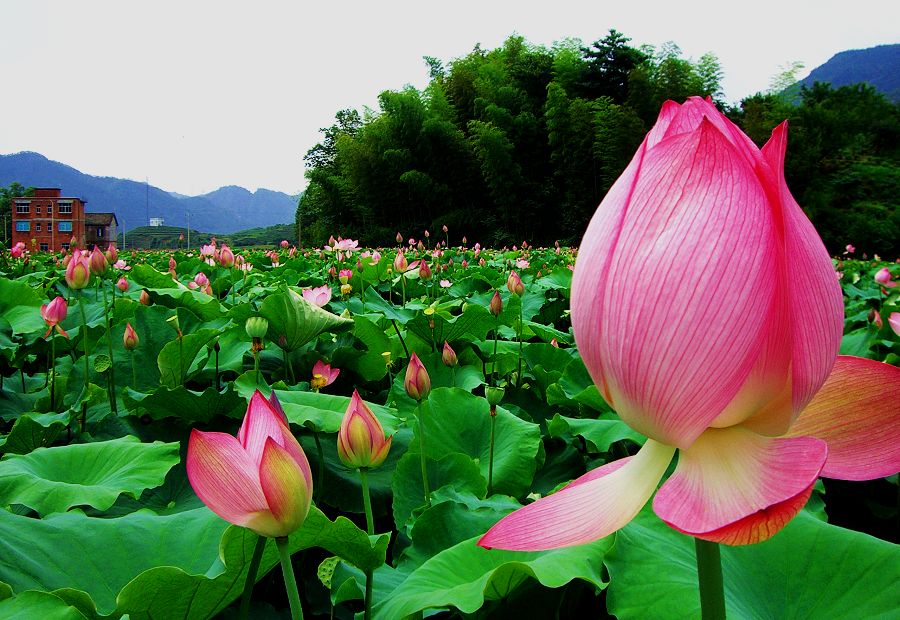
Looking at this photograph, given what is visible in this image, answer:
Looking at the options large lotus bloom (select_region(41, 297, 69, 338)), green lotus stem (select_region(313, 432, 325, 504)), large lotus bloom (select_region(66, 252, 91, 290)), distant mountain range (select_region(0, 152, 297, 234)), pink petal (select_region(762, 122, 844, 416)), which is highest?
distant mountain range (select_region(0, 152, 297, 234))

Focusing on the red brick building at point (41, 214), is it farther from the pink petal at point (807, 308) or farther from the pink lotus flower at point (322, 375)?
the pink petal at point (807, 308)

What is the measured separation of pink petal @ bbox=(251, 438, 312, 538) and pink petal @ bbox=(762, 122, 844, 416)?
290 mm

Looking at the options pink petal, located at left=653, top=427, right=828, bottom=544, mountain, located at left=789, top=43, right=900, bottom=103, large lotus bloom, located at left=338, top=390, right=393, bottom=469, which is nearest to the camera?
pink petal, located at left=653, top=427, right=828, bottom=544

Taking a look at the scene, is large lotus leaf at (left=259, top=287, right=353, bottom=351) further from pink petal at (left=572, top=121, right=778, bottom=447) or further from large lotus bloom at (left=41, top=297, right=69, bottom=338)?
pink petal at (left=572, top=121, right=778, bottom=447)

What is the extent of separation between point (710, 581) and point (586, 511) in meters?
0.07

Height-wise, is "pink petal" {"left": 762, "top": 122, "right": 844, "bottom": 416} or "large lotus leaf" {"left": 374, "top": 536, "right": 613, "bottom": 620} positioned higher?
"pink petal" {"left": 762, "top": 122, "right": 844, "bottom": 416}

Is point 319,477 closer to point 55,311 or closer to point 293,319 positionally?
point 293,319

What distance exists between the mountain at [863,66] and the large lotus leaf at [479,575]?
4371 inches

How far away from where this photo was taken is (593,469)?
1.82 feet

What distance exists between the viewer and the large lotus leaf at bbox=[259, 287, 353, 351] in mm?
1289

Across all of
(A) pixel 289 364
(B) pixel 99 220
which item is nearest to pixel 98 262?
(A) pixel 289 364

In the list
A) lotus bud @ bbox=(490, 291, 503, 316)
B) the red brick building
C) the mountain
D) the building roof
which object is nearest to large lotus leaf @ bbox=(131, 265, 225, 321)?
lotus bud @ bbox=(490, 291, 503, 316)

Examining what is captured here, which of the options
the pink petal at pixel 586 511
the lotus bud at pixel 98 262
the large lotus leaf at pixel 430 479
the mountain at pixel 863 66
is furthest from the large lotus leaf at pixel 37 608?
the mountain at pixel 863 66

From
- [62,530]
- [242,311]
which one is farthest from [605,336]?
[242,311]
